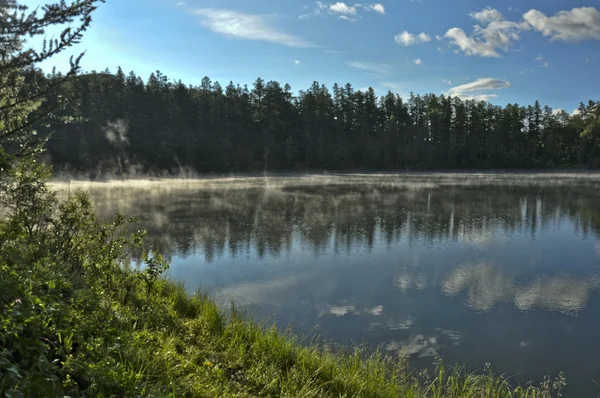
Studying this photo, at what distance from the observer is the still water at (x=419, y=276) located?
788 cm

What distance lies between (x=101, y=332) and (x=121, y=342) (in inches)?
9.6

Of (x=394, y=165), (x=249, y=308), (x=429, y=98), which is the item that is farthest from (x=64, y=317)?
(x=429, y=98)

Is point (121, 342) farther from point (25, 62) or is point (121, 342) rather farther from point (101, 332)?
point (25, 62)

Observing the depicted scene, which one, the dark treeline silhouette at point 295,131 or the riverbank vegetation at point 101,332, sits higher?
the dark treeline silhouette at point 295,131

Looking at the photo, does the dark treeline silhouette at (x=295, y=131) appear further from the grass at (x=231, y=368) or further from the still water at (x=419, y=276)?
the grass at (x=231, y=368)

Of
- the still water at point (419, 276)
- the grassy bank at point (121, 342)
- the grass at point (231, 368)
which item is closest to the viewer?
the grassy bank at point (121, 342)

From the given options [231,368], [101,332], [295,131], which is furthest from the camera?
[295,131]

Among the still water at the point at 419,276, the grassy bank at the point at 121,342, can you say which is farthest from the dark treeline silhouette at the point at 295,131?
the grassy bank at the point at 121,342

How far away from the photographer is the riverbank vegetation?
396 centimetres

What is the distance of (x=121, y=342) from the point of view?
4.91 metres

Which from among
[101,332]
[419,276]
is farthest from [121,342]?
[419,276]

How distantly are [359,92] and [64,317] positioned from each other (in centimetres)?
10619

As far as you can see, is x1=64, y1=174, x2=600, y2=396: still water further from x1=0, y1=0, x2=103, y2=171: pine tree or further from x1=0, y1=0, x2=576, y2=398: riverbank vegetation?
x1=0, y1=0, x2=103, y2=171: pine tree

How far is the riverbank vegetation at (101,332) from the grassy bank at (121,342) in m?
0.02
